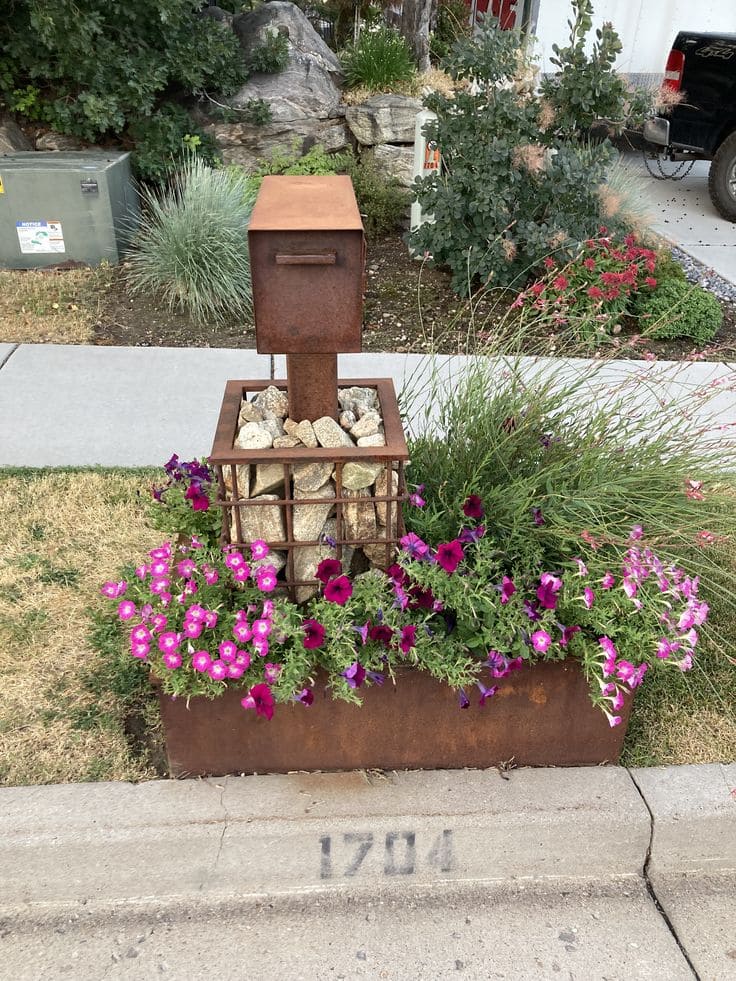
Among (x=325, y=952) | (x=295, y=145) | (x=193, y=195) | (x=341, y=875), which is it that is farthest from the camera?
(x=295, y=145)

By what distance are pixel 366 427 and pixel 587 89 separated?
399 centimetres

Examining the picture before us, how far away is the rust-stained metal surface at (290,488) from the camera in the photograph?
2273 millimetres

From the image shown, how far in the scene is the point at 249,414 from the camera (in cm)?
254

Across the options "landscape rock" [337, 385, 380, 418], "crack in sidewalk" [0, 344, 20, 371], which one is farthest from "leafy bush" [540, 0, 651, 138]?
"crack in sidewalk" [0, 344, 20, 371]

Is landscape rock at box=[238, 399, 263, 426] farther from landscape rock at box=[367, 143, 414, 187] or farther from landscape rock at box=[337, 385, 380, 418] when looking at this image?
landscape rock at box=[367, 143, 414, 187]

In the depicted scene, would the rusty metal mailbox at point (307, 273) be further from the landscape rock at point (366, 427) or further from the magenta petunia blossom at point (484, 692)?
the magenta petunia blossom at point (484, 692)

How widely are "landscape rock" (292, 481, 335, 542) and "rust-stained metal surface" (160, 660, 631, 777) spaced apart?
Answer: 420 mm

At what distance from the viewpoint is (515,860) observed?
92.7 inches

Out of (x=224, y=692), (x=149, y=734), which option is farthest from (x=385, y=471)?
(x=149, y=734)

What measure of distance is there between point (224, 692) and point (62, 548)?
1.37 meters

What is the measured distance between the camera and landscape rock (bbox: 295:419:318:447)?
238 centimetres

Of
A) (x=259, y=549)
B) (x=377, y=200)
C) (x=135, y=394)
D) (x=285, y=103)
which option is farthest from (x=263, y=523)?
(x=285, y=103)

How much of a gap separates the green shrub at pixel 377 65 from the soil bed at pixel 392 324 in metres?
2.57

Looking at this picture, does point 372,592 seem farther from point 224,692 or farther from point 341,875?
point 341,875
